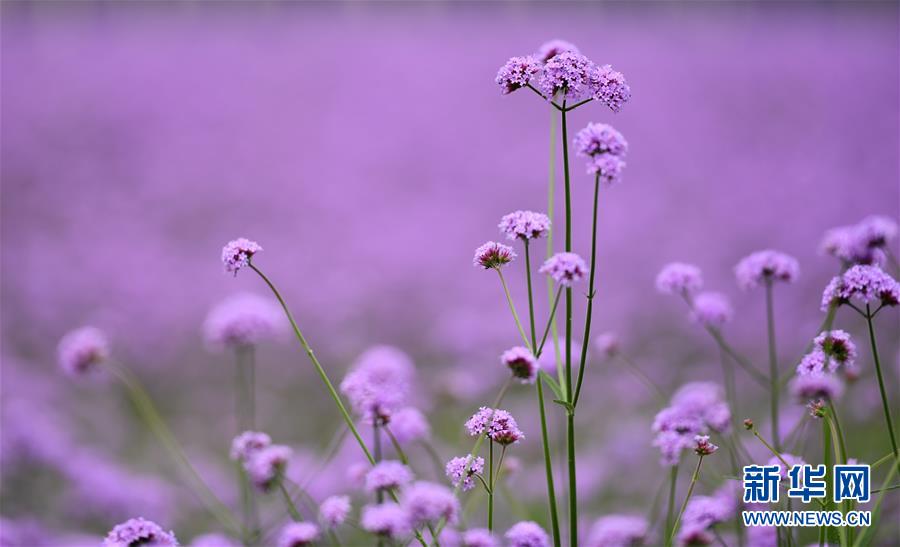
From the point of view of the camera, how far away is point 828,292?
1189mm

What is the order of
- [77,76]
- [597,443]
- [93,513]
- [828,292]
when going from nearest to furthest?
[828,292]
[93,513]
[597,443]
[77,76]

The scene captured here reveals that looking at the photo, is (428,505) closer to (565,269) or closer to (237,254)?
(565,269)

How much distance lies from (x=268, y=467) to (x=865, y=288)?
39.3 inches

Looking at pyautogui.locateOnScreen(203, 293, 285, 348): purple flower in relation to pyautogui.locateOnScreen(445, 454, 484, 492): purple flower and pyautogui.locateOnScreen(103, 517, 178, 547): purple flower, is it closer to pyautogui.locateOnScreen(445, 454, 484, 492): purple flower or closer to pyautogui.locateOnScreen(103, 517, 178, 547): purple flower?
pyautogui.locateOnScreen(103, 517, 178, 547): purple flower

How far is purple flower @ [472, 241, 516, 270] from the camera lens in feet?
3.76

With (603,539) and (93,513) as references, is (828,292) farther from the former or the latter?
(93,513)

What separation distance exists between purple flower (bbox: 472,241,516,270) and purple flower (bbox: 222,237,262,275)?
0.34 m

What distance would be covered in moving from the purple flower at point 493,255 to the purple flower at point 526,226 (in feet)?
0.11

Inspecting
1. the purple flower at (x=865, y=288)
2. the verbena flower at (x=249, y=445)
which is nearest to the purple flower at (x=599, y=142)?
the purple flower at (x=865, y=288)

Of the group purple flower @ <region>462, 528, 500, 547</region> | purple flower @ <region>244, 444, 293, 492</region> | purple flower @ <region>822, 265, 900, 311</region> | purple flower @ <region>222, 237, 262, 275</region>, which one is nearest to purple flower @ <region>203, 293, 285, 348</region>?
purple flower @ <region>244, 444, 293, 492</region>

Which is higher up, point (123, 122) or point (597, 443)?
point (123, 122)

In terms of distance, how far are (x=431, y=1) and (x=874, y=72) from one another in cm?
505

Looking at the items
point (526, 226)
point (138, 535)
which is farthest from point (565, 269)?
point (138, 535)

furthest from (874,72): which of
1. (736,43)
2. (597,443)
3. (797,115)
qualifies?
(597,443)
